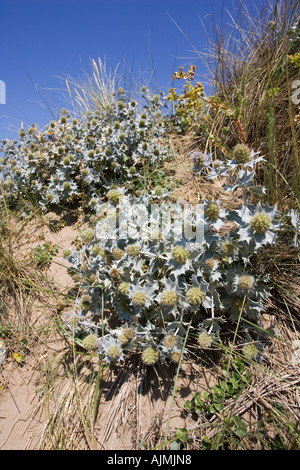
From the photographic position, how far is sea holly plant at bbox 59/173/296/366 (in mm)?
1500

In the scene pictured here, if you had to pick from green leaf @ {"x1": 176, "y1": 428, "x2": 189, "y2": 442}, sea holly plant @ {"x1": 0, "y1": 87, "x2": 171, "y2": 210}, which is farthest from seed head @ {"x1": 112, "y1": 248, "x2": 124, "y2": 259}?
sea holly plant @ {"x1": 0, "y1": 87, "x2": 171, "y2": 210}

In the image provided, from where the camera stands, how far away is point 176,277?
1506 mm

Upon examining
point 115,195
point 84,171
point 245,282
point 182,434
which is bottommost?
point 182,434

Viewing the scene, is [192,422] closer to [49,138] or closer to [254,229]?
[254,229]

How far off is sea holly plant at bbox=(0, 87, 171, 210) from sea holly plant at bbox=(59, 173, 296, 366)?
121 cm

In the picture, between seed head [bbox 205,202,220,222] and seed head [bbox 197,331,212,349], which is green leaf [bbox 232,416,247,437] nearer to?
seed head [bbox 197,331,212,349]

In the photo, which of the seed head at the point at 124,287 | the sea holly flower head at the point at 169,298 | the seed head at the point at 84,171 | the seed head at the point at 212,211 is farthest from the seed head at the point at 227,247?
the seed head at the point at 84,171

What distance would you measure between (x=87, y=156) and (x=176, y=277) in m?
2.18

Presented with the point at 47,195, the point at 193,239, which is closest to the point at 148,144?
the point at 47,195

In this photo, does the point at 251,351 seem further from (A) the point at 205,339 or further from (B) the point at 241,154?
(B) the point at 241,154

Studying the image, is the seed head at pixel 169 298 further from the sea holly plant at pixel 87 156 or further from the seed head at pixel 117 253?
the sea holly plant at pixel 87 156

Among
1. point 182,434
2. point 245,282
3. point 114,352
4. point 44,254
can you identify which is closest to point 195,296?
point 245,282

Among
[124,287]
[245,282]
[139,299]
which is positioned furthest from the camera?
[124,287]

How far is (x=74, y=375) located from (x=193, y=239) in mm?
1201
